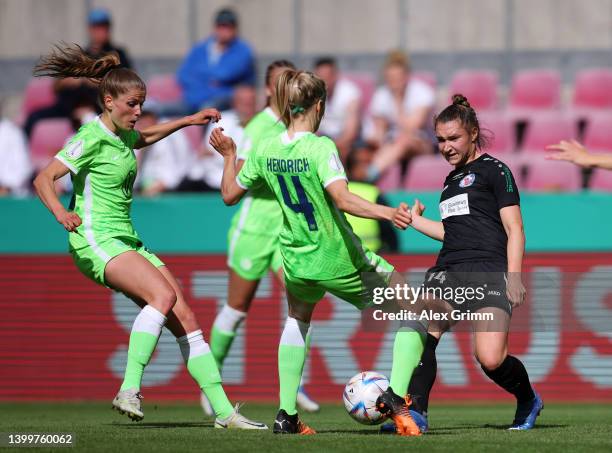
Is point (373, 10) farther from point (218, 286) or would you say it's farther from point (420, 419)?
point (420, 419)

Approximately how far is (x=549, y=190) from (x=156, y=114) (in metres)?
4.73

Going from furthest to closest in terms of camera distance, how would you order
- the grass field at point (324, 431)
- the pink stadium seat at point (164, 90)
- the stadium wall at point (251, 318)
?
the pink stadium seat at point (164, 90)
the stadium wall at point (251, 318)
the grass field at point (324, 431)

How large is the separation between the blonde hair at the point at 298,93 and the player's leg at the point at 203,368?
52.4 inches

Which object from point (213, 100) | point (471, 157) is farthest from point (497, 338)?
point (213, 100)

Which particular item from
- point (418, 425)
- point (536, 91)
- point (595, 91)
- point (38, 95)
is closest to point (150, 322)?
point (418, 425)

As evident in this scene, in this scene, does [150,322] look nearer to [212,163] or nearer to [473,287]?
[473,287]

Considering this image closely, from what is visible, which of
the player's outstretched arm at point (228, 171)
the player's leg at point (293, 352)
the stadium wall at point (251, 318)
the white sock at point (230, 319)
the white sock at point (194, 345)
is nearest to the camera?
the player's leg at point (293, 352)

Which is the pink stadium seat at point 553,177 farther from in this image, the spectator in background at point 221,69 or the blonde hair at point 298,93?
the blonde hair at point 298,93

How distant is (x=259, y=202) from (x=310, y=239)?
2375mm

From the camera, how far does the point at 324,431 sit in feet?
22.7

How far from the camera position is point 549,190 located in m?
11.0

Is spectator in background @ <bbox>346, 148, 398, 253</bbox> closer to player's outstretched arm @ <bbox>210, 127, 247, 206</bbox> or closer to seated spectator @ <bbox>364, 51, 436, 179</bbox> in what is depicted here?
seated spectator @ <bbox>364, 51, 436, 179</bbox>

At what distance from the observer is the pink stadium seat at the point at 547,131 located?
12.5m

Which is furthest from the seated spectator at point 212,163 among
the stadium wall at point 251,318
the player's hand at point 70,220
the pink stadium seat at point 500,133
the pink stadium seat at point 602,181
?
the player's hand at point 70,220
